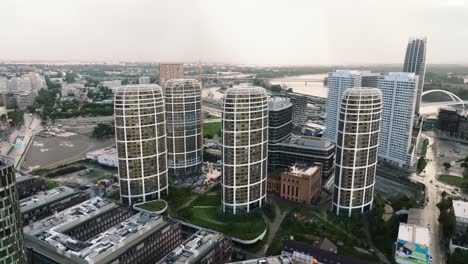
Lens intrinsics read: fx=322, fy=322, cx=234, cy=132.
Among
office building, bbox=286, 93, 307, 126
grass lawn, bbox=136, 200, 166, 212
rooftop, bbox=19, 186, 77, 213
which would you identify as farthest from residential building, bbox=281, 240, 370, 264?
office building, bbox=286, 93, 307, 126

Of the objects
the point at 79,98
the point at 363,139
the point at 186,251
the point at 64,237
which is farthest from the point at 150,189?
the point at 79,98

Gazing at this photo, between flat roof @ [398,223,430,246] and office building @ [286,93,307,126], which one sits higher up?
office building @ [286,93,307,126]

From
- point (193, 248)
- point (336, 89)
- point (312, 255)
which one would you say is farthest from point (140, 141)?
point (336, 89)

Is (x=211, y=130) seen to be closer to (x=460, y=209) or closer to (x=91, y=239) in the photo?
(x=460, y=209)

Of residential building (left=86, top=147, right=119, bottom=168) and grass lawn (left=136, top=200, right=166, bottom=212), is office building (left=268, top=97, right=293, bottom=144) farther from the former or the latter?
residential building (left=86, top=147, right=119, bottom=168)

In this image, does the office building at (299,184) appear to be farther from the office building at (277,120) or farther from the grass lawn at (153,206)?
the grass lawn at (153,206)

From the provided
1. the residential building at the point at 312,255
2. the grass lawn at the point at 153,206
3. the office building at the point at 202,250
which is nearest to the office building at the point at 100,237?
the office building at the point at 202,250
